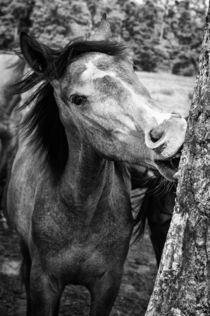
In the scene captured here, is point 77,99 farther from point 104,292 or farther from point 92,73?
point 104,292

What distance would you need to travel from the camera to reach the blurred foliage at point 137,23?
8977mm

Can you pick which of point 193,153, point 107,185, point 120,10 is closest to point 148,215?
point 107,185

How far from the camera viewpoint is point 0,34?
934cm

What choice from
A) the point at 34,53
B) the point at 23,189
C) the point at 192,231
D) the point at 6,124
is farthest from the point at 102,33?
the point at 6,124

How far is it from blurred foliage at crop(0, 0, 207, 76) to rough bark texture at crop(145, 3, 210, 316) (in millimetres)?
7402

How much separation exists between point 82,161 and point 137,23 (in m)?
7.29

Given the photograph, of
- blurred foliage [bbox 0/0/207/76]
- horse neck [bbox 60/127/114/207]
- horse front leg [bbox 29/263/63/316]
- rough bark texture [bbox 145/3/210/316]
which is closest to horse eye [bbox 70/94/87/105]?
horse neck [bbox 60/127/114/207]

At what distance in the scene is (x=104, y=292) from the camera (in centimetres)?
283

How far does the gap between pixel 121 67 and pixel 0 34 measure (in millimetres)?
7357

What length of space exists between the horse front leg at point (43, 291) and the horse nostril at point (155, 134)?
1.12m

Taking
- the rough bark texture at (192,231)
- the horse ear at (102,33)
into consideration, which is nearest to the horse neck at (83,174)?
the horse ear at (102,33)

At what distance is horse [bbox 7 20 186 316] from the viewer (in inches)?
94.0

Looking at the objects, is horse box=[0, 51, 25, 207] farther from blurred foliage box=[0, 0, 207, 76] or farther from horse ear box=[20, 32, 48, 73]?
blurred foliage box=[0, 0, 207, 76]

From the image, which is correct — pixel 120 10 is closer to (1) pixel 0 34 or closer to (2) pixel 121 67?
(1) pixel 0 34
